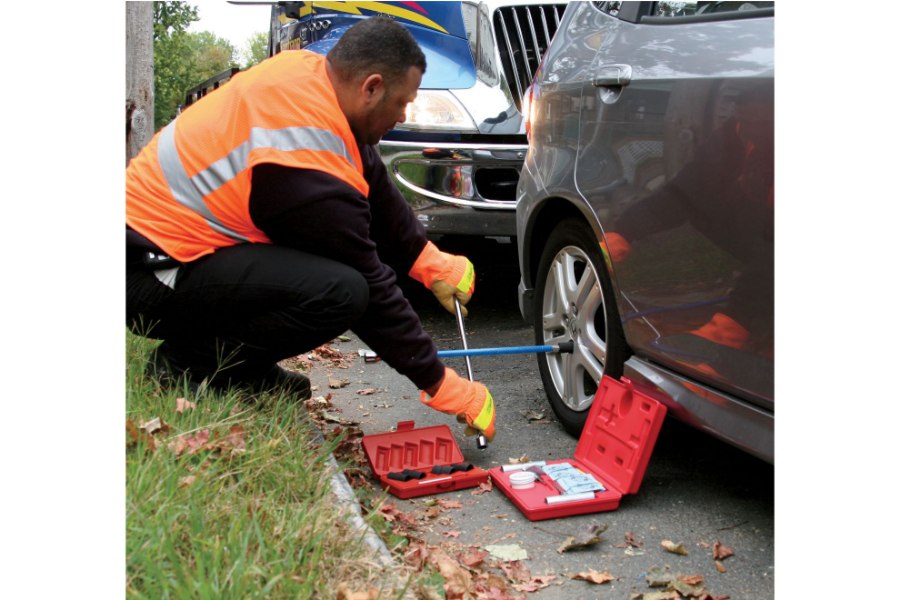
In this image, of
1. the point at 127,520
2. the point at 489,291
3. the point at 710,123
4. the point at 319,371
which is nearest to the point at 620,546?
the point at 710,123

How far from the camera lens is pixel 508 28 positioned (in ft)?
18.6

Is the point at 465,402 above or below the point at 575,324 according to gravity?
below

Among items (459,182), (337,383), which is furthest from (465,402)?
(459,182)

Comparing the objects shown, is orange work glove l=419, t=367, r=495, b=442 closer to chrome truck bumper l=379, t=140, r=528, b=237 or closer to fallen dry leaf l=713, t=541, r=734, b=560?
fallen dry leaf l=713, t=541, r=734, b=560

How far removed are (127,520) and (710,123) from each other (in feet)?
5.34

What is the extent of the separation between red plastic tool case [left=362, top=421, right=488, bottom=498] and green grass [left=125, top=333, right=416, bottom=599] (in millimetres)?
304

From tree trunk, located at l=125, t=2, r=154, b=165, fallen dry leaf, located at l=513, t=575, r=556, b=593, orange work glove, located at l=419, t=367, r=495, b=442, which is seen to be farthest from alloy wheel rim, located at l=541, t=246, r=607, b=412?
tree trunk, located at l=125, t=2, r=154, b=165

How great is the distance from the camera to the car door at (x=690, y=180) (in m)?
2.20

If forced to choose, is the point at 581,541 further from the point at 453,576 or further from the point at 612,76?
the point at 612,76

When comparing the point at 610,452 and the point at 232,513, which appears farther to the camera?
the point at 610,452

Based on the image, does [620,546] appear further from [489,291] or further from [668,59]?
[489,291]

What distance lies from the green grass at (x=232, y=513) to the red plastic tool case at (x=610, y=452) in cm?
58

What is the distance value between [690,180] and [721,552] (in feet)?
3.25

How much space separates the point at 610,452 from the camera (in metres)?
2.99
